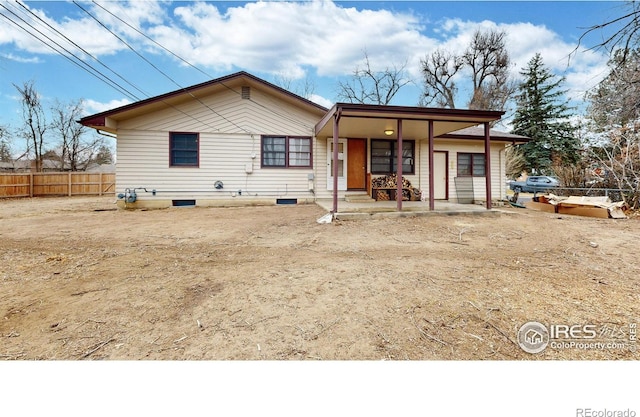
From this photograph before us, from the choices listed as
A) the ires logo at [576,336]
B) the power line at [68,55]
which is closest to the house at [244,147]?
the power line at [68,55]

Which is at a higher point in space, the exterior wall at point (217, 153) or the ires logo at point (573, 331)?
the exterior wall at point (217, 153)

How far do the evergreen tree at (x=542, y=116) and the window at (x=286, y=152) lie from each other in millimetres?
23292

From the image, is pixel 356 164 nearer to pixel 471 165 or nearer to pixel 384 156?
pixel 384 156

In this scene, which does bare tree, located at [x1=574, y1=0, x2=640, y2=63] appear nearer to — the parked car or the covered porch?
the covered porch

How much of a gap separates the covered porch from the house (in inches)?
2.3

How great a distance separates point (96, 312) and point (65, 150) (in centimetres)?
3438

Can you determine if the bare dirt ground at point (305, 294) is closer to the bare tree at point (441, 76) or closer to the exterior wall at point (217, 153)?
the exterior wall at point (217, 153)

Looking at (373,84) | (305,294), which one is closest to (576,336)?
(305,294)

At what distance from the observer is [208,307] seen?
2465 millimetres

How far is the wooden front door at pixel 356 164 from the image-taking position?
1062cm

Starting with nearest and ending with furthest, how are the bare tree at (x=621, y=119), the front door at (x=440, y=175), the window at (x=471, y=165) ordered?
the bare tree at (x=621, y=119) < the front door at (x=440, y=175) < the window at (x=471, y=165)

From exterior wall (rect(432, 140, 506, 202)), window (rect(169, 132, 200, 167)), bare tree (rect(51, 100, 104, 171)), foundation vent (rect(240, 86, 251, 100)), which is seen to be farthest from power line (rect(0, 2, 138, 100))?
bare tree (rect(51, 100, 104, 171))
